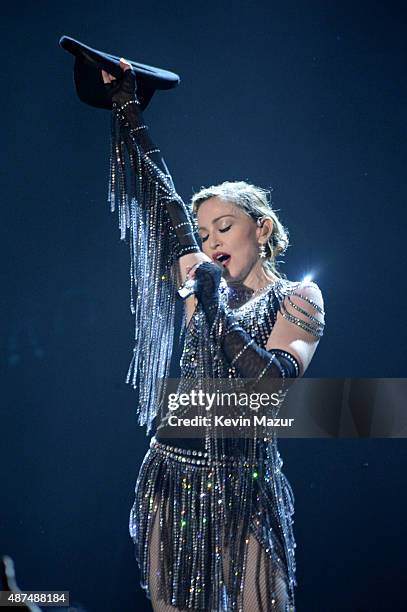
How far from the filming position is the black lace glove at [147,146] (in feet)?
4.67

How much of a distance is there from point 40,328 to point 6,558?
24.7 inches

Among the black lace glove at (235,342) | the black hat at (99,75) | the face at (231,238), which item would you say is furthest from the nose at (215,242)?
the black hat at (99,75)

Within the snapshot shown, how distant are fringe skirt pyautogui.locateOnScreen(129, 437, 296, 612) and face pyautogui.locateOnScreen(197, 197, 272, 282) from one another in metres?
0.43

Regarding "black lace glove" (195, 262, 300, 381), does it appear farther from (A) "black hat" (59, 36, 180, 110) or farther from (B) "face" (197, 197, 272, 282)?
(A) "black hat" (59, 36, 180, 110)

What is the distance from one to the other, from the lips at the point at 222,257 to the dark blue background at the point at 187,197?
0.42 metres

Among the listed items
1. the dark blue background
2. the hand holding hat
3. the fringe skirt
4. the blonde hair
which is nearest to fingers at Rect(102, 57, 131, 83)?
the hand holding hat

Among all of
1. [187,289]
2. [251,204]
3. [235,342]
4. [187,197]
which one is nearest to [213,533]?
[235,342]

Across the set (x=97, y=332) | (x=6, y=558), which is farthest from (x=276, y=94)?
(x=6, y=558)

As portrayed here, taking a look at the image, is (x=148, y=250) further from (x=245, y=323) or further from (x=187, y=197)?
(x=187, y=197)

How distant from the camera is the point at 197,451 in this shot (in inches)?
54.4

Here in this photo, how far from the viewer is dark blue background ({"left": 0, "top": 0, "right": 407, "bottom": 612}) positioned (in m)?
1.90

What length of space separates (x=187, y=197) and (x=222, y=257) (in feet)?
1.42

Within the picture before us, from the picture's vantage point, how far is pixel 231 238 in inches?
60.8

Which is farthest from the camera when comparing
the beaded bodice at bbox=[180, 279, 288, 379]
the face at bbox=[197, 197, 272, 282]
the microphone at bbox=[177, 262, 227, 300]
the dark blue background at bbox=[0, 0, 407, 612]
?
the dark blue background at bbox=[0, 0, 407, 612]
